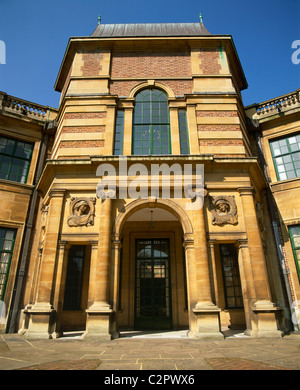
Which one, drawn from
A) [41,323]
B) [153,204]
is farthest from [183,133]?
[41,323]

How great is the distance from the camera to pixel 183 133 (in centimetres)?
A: 1096

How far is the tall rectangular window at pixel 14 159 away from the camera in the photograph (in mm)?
12055

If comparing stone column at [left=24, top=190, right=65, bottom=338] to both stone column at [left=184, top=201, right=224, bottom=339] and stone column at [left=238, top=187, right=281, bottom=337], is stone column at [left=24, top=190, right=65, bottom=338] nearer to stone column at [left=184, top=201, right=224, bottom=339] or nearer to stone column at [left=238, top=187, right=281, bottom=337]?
stone column at [left=184, top=201, right=224, bottom=339]

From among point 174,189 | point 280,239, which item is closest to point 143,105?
point 174,189

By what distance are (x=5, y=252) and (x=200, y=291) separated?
825cm

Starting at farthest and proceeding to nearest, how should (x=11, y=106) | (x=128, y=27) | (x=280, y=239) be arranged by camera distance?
(x=128, y=27) < (x=11, y=106) < (x=280, y=239)

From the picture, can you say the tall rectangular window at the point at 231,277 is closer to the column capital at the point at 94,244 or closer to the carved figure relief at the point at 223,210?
the carved figure relief at the point at 223,210

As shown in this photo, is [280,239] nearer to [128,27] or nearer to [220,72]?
[220,72]

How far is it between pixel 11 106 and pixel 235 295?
1409 cm

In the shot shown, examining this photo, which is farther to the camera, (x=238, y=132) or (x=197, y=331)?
(x=238, y=132)

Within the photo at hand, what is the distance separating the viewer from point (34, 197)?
11867 millimetres

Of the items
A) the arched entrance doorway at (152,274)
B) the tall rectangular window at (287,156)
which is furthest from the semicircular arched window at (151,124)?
the tall rectangular window at (287,156)

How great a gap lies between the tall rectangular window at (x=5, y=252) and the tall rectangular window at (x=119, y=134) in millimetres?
5822

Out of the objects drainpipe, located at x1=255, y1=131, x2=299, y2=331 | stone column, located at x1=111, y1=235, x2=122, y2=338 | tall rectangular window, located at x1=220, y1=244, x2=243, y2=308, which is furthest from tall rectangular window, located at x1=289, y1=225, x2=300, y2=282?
stone column, located at x1=111, y1=235, x2=122, y2=338
